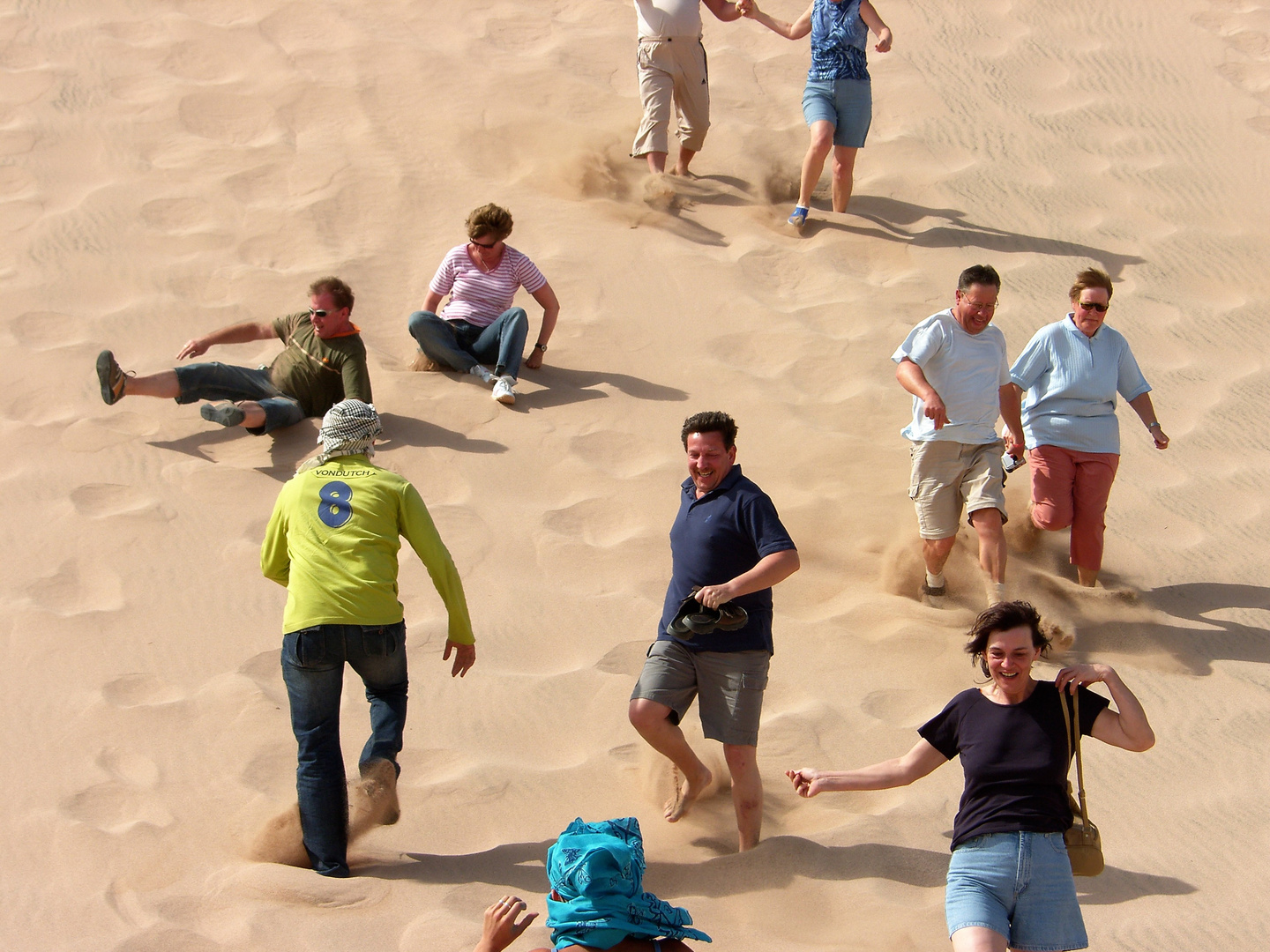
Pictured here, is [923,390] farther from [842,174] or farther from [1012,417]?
[842,174]

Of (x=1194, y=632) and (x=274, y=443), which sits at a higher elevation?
(x=274, y=443)

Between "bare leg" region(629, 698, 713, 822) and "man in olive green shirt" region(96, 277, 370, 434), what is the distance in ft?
8.83

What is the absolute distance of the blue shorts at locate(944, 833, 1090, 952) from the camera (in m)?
3.11

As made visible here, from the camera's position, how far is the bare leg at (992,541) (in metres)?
5.46

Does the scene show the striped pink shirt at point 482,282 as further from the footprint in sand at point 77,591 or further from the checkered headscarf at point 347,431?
the checkered headscarf at point 347,431

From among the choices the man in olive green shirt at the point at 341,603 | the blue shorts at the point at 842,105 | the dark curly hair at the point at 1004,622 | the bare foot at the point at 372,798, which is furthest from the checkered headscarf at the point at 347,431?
the blue shorts at the point at 842,105

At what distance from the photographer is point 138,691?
478 cm

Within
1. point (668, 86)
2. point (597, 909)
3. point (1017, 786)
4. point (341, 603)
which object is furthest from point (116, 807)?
point (668, 86)

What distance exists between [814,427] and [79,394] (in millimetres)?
3793

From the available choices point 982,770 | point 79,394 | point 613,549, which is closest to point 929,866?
point 982,770

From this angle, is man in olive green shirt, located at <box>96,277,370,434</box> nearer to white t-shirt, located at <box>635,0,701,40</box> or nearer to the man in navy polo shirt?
the man in navy polo shirt

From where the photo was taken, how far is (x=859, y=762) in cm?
473

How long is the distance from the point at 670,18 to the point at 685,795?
18.9 ft

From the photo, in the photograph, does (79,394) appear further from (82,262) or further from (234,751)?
(234,751)
